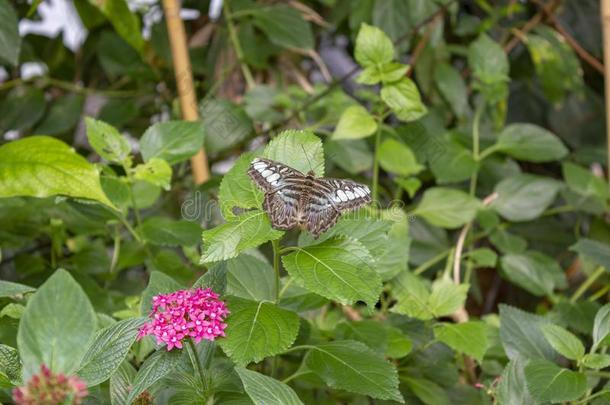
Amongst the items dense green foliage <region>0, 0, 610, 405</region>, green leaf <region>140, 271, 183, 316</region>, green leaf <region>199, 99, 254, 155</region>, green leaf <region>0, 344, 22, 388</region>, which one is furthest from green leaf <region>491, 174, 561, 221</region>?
green leaf <region>0, 344, 22, 388</region>

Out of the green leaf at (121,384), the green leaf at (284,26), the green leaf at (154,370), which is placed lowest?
the green leaf at (121,384)

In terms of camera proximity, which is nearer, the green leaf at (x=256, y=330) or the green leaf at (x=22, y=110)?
the green leaf at (x=256, y=330)

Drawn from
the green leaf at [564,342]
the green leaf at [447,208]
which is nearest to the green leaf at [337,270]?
the green leaf at [564,342]

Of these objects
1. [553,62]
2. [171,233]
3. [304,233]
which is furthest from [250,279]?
[553,62]

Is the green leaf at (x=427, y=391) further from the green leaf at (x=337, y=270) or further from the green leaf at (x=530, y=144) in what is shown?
the green leaf at (x=530, y=144)

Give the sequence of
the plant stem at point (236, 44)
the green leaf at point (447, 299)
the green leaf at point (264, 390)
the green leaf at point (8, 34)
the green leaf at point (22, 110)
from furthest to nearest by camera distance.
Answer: the green leaf at point (22, 110) → the plant stem at point (236, 44) → the green leaf at point (8, 34) → the green leaf at point (447, 299) → the green leaf at point (264, 390)

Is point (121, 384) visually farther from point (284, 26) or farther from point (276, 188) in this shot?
point (284, 26)
